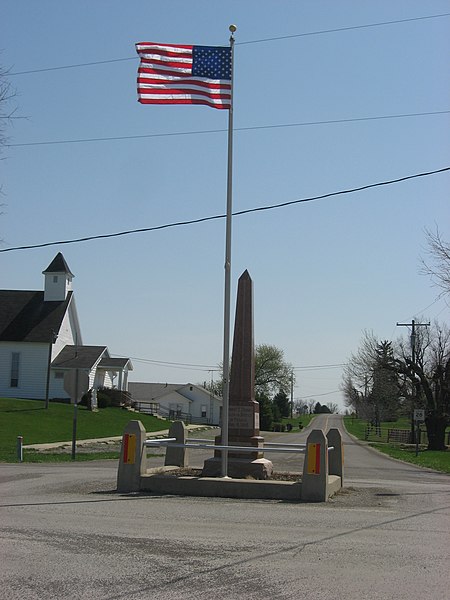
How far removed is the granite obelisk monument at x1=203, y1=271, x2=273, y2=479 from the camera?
15.8 metres

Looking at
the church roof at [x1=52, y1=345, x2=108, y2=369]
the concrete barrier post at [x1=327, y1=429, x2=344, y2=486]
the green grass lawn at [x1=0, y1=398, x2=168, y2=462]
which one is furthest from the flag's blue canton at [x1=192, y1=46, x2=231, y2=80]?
the church roof at [x1=52, y1=345, x2=108, y2=369]

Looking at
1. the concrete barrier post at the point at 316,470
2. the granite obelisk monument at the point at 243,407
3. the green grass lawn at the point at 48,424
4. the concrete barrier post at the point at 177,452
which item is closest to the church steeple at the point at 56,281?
the green grass lawn at the point at 48,424

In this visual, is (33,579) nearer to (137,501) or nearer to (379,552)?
(379,552)

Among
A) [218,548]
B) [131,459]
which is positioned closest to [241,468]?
[131,459]

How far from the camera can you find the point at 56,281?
5997 centimetres

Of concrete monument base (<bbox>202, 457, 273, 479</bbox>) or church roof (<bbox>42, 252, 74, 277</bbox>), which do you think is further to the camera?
church roof (<bbox>42, 252, 74, 277</bbox>)

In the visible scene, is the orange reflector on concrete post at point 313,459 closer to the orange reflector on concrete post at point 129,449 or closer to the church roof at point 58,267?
the orange reflector on concrete post at point 129,449

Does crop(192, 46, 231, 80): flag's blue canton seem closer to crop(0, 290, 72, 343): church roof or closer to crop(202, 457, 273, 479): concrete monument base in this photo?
crop(202, 457, 273, 479): concrete monument base

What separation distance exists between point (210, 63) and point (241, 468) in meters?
8.31

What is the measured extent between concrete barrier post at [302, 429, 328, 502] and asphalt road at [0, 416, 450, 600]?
0.32 metres

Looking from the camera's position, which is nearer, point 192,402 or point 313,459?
point 313,459

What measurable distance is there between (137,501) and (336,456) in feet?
Answer: 16.1

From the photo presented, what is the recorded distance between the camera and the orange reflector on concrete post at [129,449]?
1424 cm

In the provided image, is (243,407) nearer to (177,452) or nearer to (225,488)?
(177,452)
